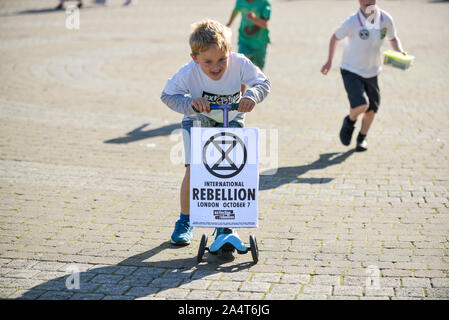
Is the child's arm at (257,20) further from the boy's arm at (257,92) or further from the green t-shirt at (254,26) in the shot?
the boy's arm at (257,92)

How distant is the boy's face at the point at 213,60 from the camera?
406cm

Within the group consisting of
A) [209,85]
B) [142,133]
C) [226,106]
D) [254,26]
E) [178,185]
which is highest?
[254,26]

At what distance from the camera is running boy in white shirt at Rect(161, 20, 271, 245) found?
407 centimetres

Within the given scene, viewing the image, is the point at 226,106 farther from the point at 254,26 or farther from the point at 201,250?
the point at 254,26

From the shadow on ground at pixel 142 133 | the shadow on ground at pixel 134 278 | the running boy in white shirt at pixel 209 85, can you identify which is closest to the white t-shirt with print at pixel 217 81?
the running boy in white shirt at pixel 209 85

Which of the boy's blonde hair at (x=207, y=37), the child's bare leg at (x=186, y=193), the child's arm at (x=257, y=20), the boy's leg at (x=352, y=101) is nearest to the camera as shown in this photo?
the boy's blonde hair at (x=207, y=37)

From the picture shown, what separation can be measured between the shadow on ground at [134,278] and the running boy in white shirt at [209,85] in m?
0.36

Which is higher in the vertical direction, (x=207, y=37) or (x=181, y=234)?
(x=207, y=37)

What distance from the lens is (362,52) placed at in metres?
7.00

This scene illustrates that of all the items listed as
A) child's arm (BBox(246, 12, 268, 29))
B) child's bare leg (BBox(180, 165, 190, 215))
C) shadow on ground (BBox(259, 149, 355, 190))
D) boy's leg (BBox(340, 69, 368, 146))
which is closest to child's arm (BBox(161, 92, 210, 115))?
child's bare leg (BBox(180, 165, 190, 215))

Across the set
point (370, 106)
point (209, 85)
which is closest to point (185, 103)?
point (209, 85)

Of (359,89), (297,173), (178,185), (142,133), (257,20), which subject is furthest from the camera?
(257,20)

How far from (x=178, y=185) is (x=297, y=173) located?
1358 mm

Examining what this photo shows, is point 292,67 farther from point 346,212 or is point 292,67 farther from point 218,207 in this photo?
point 218,207
